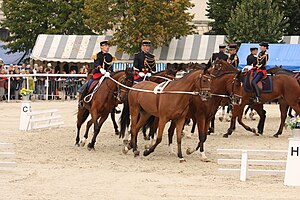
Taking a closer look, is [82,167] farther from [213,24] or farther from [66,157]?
[213,24]

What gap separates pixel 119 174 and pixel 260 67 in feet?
27.6

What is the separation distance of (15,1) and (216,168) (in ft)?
150

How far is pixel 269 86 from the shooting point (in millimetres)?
23031

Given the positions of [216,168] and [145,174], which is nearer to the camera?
[145,174]

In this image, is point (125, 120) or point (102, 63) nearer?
point (125, 120)

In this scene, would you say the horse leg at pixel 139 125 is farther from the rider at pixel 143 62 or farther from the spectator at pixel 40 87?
the spectator at pixel 40 87

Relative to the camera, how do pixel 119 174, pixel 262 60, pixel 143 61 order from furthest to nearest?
pixel 262 60
pixel 143 61
pixel 119 174

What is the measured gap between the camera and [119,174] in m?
15.7

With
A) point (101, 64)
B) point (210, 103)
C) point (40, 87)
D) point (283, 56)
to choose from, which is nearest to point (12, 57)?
point (40, 87)

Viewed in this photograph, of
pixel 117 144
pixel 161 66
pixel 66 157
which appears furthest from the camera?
pixel 161 66

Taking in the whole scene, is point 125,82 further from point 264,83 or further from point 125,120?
point 264,83

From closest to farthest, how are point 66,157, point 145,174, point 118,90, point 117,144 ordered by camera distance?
1. point 145,174
2. point 66,157
3. point 118,90
4. point 117,144

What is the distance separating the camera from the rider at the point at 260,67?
22.8 metres

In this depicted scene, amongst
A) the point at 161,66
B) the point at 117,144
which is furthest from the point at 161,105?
the point at 161,66
